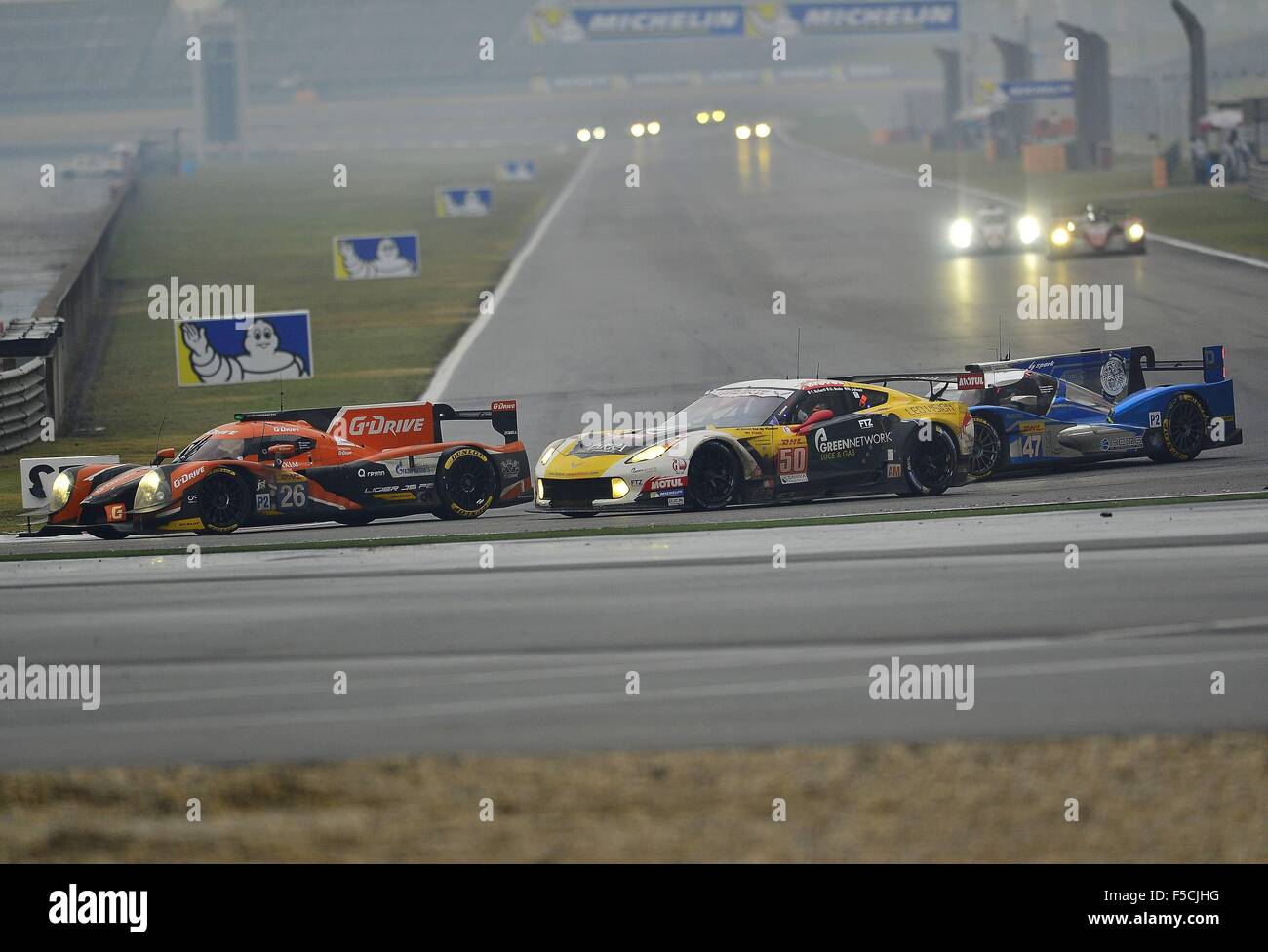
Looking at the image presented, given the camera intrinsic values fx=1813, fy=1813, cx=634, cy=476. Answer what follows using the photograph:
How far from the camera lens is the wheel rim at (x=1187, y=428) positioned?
64.2 feet

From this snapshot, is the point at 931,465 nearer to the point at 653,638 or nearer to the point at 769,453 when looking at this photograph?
the point at 769,453

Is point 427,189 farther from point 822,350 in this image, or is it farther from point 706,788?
point 706,788

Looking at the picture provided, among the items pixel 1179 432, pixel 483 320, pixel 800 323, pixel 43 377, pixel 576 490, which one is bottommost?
pixel 576 490

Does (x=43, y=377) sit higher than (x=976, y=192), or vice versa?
Result: (x=976, y=192)

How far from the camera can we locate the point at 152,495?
1698 centimetres

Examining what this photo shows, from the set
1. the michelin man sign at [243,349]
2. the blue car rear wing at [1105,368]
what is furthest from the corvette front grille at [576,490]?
the michelin man sign at [243,349]

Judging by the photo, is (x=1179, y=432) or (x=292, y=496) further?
(x=1179, y=432)

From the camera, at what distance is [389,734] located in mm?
9234

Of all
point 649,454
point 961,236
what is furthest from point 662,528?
point 961,236

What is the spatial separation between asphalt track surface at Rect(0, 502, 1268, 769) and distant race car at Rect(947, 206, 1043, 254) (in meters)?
33.1

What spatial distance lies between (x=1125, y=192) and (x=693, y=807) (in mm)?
60487

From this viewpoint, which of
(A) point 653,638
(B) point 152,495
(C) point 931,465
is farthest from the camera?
(C) point 931,465
